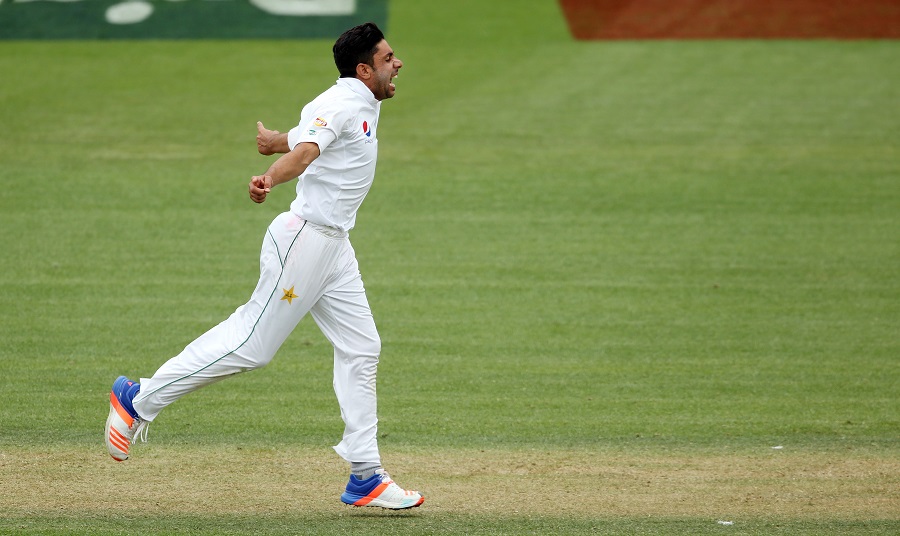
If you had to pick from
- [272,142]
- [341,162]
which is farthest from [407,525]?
[272,142]

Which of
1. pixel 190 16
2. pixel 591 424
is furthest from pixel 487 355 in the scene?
pixel 190 16

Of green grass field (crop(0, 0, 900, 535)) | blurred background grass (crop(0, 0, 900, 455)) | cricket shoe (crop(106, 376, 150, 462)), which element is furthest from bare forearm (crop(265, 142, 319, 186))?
blurred background grass (crop(0, 0, 900, 455))

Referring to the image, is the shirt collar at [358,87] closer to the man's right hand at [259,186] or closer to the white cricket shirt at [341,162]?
the white cricket shirt at [341,162]

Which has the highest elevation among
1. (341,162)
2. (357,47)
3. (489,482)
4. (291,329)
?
(357,47)

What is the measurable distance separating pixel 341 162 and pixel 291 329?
94 centimetres

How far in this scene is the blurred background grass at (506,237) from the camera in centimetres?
809

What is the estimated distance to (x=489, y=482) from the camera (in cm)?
673

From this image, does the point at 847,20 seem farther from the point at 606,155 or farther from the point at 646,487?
the point at 646,487

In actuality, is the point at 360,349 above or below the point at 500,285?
above

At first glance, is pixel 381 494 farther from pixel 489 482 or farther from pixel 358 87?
pixel 358 87

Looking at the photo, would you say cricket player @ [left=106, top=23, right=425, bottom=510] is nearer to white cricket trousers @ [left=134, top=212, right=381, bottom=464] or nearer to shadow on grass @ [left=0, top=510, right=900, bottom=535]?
white cricket trousers @ [left=134, top=212, right=381, bottom=464]

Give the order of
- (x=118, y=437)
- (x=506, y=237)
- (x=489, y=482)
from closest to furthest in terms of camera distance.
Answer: (x=118, y=437) < (x=489, y=482) < (x=506, y=237)

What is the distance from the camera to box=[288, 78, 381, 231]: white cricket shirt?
236 inches

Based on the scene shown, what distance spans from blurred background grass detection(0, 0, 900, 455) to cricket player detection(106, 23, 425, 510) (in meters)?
1.17
